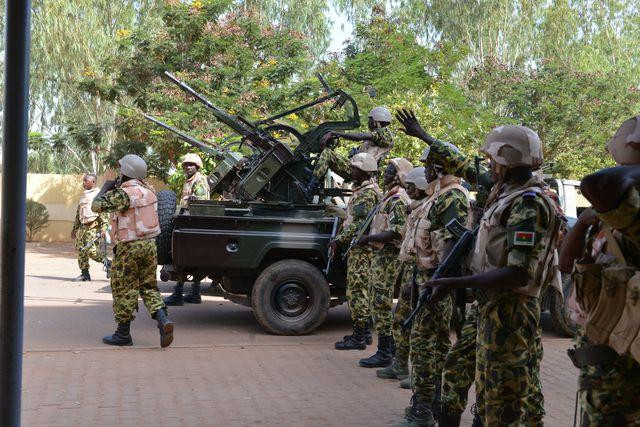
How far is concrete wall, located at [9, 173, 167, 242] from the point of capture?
27.6 metres

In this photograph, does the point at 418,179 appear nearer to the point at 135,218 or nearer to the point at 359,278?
the point at 359,278

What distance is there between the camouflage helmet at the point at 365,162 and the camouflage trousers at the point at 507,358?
401 cm

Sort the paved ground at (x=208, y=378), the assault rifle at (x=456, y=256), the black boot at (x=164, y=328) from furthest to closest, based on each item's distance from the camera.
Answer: the black boot at (x=164, y=328), the paved ground at (x=208, y=378), the assault rifle at (x=456, y=256)

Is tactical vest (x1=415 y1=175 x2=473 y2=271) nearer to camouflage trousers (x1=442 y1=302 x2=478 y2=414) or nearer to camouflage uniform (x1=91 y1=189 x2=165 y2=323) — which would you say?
camouflage trousers (x1=442 y1=302 x2=478 y2=414)

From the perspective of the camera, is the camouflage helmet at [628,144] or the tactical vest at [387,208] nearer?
the camouflage helmet at [628,144]

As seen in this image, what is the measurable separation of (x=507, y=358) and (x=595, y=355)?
1.94ft

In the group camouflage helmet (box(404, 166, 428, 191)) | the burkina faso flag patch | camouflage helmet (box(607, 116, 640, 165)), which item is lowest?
the burkina faso flag patch

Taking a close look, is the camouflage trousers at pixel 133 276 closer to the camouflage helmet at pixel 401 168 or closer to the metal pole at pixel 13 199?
the camouflage helmet at pixel 401 168

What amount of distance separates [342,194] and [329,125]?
81cm

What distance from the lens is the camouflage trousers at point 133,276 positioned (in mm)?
8219

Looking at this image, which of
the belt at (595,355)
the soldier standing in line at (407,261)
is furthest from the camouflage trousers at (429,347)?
the belt at (595,355)

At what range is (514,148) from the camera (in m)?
4.09

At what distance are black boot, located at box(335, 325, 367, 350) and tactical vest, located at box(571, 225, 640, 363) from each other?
198 inches

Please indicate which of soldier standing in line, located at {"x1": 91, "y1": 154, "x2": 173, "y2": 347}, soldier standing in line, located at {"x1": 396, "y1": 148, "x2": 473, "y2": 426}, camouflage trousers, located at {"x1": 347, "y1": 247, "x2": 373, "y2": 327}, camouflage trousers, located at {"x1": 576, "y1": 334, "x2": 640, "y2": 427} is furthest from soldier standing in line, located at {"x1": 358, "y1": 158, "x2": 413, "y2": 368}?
camouflage trousers, located at {"x1": 576, "y1": 334, "x2": 640, "y2": 427}
